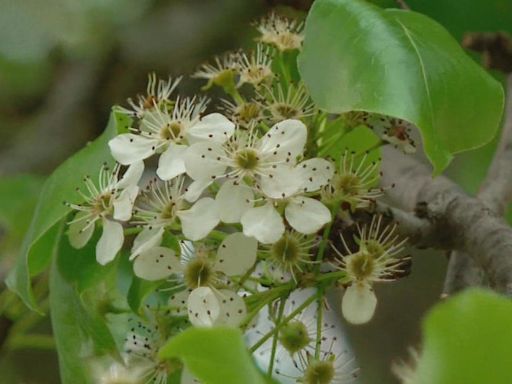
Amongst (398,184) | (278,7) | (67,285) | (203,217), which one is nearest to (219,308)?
(203,217)

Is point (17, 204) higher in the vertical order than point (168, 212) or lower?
lower

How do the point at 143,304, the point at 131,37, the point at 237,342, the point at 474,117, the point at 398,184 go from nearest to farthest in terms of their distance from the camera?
the point at 237,342
the point at 474,117
the point at 143,304
the point at 398,184
the point at 131,37

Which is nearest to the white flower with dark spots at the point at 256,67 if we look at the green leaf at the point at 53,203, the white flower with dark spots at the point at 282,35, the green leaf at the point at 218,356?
the white flower with dark spots at the point at 282,35

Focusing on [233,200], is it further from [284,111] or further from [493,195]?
[493,195]

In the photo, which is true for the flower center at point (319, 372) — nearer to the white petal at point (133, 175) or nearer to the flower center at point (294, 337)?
the flower center at point (294, 337)

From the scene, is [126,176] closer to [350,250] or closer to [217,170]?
[217,170]

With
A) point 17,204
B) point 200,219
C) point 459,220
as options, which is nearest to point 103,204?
point 200,219

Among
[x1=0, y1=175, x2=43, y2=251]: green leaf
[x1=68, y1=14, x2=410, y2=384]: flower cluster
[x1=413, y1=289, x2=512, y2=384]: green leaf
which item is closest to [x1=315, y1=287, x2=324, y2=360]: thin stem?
[x1=68, y1=14, x2=410, y2=384]: flower cluster
